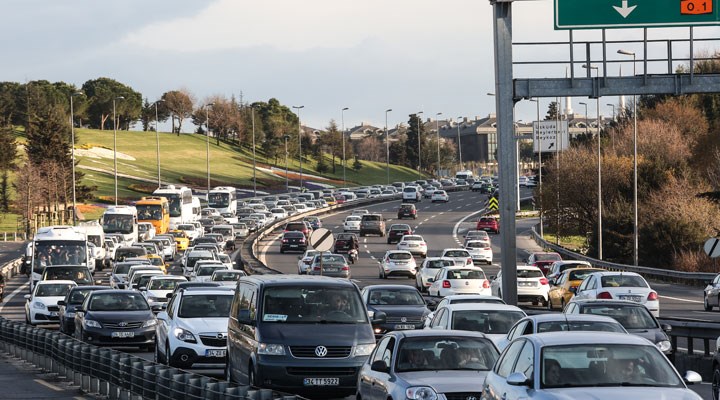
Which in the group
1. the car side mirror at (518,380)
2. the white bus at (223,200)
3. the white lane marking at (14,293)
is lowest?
the white lane marking at (14,293)

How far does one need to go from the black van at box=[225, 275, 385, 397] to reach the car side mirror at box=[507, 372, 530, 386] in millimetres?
7197

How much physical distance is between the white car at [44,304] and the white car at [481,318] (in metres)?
21.1

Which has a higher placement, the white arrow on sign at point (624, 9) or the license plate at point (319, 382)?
the white arrow on sign at point (624, 9)

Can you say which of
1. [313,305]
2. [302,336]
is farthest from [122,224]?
[302,336]

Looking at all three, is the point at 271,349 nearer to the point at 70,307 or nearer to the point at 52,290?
the point at 70,307

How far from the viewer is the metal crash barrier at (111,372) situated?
52.0ft

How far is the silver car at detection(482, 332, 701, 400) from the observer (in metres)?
11.4

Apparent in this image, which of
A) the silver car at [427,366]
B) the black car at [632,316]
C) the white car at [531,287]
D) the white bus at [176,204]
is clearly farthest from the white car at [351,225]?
the silver car at [427,366]

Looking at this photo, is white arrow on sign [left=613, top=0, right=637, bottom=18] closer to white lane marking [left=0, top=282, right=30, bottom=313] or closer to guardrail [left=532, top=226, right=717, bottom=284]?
guardrail [left=532, top=226, right=717, bottom=284]

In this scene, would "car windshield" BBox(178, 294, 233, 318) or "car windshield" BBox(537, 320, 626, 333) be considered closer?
"car windshield" BBox(537, 320, 626, 333)

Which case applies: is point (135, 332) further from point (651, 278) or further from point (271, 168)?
point (271, 168)

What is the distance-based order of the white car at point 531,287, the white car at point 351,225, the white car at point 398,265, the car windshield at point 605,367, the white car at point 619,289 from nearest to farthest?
the car windshield at point 605,367 → the white car at point 619,289 → the white car at point 531,287 → the white car at point 398,265 → the white car at point 351,225

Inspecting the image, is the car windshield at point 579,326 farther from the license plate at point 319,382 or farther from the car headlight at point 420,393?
the car headlight at point 420,393

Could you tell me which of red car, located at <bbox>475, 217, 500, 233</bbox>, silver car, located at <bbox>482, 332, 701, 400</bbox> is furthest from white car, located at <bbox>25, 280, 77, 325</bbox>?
red car, located at <bbox>475, 217, 500, 233</bbox>
